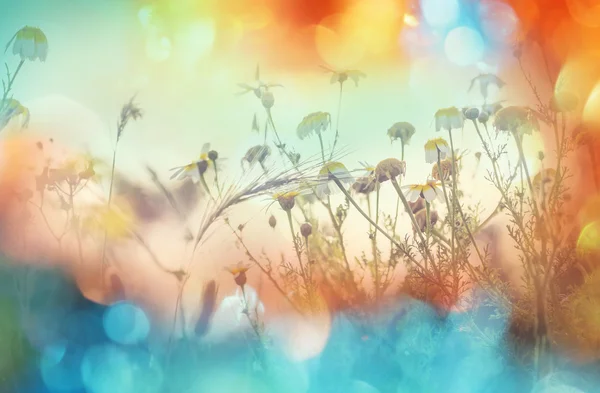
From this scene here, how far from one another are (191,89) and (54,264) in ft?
1.32

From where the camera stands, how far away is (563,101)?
0.94 meters

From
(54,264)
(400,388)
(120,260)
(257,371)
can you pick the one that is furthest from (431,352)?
(54,264)

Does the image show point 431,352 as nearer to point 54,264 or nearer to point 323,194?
point 323,194

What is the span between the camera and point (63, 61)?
38.4 inches

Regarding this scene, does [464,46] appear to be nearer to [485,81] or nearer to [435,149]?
[485,81]

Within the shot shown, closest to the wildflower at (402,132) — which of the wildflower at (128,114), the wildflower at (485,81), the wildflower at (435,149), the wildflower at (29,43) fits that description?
the wildflower at (435,149)

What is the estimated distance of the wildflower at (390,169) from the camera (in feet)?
2.96

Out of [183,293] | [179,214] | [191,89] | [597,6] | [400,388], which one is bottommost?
[400,388]

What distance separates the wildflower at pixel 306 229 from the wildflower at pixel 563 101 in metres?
0.49

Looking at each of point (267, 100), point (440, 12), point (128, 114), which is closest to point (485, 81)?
point (440, 12)

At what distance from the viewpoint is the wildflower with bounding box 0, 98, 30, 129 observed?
955 millimetres

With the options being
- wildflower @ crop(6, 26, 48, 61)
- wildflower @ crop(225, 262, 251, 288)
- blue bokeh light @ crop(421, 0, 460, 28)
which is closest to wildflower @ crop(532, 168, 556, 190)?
blue bokeh light @ crop(421, 0, 460, 28)

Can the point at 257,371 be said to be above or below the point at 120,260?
below

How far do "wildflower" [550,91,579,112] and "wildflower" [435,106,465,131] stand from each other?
172mm
